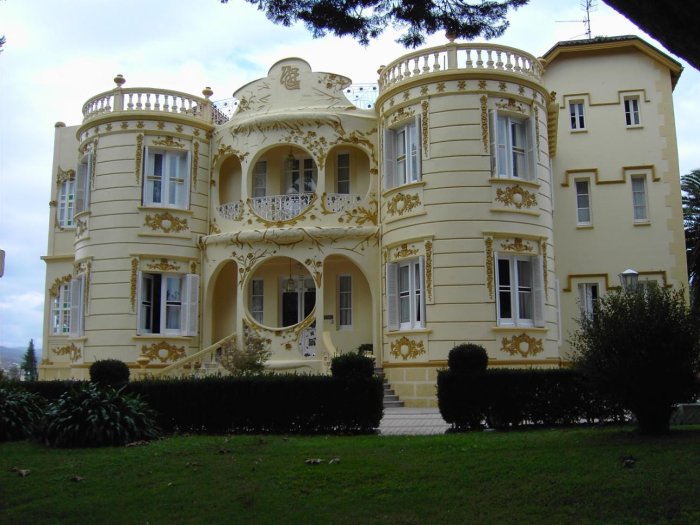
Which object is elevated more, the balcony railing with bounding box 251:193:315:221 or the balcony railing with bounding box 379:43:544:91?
the balcony railing with bounding box 379:43:544:91

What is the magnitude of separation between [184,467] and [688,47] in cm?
788

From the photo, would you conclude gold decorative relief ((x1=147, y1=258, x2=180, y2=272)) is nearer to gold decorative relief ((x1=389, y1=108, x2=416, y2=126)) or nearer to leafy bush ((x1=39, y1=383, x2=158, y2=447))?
gold decorative relief ((x1=389, y1=108, x2=416, y2=126))

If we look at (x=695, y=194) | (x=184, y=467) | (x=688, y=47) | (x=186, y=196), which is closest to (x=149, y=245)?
(x=186, y=196)

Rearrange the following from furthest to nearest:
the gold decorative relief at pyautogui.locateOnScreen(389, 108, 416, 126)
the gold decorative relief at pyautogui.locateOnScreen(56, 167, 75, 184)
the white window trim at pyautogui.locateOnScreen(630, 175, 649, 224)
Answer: the gold decorative relief at pyautogui.locateOnScreen(56, 167, 75, 184) → the white window trim at pyautogui.locateOnScreen(630, 175, 649, 224) → the gold decorative relief at pyautogui.locateOnScreen(389, 108, 416, 126)

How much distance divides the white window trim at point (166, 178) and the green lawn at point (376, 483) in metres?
13.6

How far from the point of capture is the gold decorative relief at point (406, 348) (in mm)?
20344

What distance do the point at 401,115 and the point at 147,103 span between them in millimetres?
8541

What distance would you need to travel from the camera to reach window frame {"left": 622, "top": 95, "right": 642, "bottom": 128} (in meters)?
27.4

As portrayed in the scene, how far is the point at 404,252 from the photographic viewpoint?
2127 cm

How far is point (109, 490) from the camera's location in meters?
9.02

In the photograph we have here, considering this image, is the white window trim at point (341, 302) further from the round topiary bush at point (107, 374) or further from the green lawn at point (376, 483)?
the green lawn at point (376, 483)

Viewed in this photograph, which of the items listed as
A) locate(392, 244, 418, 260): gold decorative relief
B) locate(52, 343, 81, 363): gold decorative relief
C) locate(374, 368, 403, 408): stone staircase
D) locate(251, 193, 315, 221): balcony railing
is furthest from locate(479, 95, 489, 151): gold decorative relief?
locate(52, 343, 81, 363): gold decorative relief

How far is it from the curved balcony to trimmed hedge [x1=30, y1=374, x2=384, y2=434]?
41.9 ft

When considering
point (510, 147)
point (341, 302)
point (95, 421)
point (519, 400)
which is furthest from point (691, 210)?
point (95, 421)
